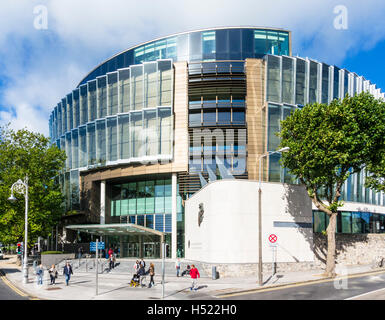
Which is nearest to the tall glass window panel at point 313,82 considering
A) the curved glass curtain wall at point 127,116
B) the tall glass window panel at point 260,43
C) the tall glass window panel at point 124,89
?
the tall glass window panel at point 260,43

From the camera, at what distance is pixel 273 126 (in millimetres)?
44188

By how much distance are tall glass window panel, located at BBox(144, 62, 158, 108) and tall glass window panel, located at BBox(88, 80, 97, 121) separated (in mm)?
9311

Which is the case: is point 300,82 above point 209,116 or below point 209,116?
above

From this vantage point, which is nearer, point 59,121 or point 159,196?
point 159,196

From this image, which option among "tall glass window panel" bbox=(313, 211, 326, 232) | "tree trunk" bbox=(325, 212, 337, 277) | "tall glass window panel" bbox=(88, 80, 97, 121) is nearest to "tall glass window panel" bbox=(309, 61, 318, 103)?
"tall glass window panel" bbox=(313, 211, 326, 232)

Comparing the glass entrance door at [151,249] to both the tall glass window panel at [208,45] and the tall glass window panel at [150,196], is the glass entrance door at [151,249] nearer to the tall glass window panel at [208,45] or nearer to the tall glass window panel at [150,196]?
the tall glass window panel at [150,196]

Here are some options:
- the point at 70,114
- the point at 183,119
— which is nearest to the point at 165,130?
the point at 183,119

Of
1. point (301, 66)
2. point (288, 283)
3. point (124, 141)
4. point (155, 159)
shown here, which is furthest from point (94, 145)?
point (288, 283)

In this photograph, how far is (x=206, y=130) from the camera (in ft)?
152

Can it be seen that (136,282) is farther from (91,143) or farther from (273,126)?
(91,143)

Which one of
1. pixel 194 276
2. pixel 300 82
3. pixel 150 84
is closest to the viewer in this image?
pixel 194 276

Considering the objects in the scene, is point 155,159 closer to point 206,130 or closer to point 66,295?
point 206,130

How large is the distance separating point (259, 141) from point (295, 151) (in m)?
15.4

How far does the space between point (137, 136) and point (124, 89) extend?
273 inches
